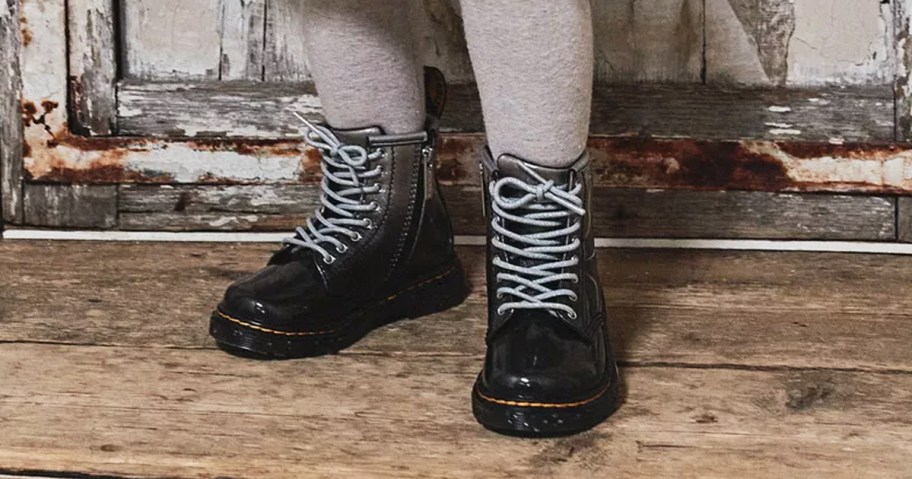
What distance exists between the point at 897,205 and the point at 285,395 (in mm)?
831

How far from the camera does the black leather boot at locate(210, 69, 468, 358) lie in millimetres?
934

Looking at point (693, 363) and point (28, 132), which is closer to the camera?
point (693, 363)

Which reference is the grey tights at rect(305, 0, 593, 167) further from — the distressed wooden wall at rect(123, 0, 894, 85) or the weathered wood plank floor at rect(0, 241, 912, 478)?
the distressed wooden wall at rect(123, 0, 894, 85)

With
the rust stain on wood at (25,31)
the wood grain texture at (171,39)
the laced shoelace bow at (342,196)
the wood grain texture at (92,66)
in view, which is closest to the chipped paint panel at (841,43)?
the laced shoelace bow at (342,196)

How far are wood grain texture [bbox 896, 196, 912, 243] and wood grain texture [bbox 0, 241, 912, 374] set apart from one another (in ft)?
0.19

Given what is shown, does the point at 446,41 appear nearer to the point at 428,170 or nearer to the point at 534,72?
the point at 428,170

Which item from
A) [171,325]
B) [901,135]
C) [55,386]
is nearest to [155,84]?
[171,325]

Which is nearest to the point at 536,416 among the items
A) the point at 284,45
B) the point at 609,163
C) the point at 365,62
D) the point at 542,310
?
the point at 542,310

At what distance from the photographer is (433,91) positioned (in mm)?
1025

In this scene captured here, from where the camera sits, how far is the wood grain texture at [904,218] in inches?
51.9

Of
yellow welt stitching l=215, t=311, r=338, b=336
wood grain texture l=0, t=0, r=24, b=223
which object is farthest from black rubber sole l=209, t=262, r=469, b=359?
wood grain texture l=0, t=0, r=24, b=223

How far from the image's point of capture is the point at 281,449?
0.78m

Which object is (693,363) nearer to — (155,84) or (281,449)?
(281,449)

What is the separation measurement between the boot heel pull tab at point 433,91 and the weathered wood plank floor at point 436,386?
0.20 metres
